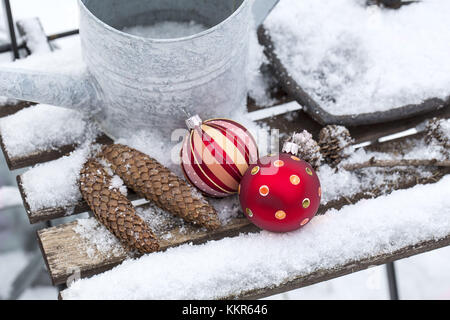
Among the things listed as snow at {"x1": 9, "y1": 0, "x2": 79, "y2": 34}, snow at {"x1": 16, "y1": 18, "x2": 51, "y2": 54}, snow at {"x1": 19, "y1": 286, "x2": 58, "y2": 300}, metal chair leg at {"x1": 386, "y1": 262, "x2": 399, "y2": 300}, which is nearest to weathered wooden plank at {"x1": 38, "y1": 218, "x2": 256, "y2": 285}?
snow at {"x1": 16, "y1": 18, "x2": 51, "y2": 54}

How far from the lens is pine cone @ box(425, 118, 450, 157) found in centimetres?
84

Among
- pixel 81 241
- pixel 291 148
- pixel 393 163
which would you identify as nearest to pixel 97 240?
pixel 81 241

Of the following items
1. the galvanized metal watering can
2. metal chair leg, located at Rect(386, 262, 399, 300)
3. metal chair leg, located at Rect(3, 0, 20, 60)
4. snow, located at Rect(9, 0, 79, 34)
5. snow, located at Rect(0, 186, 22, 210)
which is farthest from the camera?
snow, located at Rect(9, 0, 79, 34)

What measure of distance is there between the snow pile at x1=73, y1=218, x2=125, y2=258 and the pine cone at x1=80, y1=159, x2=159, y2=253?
0.01 meters

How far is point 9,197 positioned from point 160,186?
24.6 inches

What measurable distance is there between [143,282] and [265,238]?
0.51 feet

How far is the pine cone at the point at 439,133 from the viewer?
2.74ft

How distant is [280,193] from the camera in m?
0.73

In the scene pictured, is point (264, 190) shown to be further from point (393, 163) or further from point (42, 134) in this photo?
point (42, 134)

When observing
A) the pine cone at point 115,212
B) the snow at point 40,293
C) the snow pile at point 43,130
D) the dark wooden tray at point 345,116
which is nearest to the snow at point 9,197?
the snow at point 40,293

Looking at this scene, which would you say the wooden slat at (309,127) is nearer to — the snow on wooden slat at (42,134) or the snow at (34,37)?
the snow on wooden slat at (42,134)

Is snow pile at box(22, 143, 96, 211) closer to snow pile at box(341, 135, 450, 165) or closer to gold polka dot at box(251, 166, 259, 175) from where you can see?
gold polka dot at box(251, 166, 259, 175)

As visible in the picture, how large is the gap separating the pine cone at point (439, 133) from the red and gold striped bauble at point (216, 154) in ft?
0.80

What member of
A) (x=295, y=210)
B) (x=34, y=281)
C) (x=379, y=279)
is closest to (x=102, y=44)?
(x=295, y=210)
